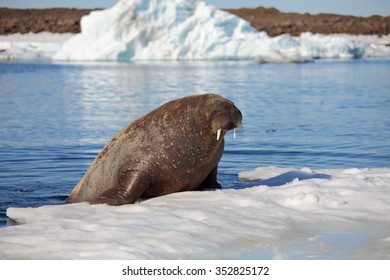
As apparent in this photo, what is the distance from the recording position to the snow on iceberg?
34312 mm

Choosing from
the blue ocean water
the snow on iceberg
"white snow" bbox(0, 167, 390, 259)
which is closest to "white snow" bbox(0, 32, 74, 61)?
the snow on iceberg

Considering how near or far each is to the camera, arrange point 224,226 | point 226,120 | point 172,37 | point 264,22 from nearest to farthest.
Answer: point 224,226 → point 226,120 → point 172,37 → point 264,22

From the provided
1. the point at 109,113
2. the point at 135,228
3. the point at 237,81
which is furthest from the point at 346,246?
the point at 237,81

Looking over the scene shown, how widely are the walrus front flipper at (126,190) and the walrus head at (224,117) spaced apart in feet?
2.32

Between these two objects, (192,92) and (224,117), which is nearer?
(224,117)

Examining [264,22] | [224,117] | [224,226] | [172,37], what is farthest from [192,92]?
[264,22]

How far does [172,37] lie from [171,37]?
50 mm

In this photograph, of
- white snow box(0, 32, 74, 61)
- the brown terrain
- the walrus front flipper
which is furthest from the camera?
the brown terrain

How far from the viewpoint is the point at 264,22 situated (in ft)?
256

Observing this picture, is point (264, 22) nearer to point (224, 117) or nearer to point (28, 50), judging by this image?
point (28, 50)

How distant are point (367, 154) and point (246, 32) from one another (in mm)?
29607

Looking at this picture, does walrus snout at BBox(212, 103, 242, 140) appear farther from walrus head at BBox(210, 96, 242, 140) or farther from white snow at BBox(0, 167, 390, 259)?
white snow at BBox(0, 167, 390, 259)
